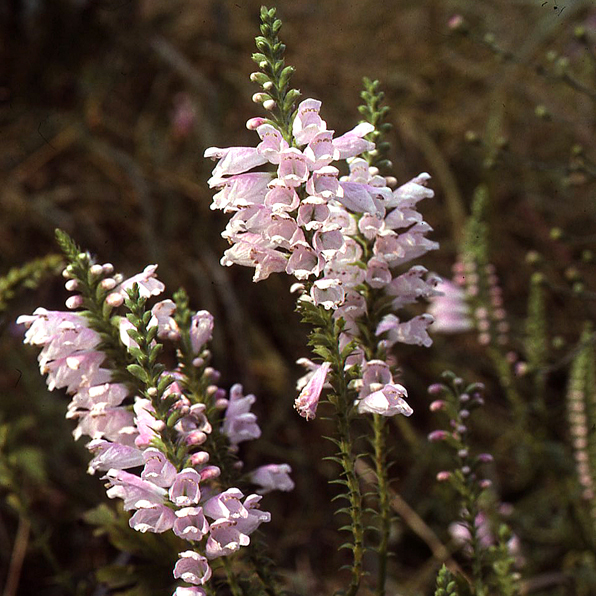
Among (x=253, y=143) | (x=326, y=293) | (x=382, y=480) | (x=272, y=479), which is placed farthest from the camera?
(x=253, y=143)

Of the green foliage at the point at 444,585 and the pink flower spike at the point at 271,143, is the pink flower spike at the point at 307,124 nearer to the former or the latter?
the pink flower spike at the point at 271,143

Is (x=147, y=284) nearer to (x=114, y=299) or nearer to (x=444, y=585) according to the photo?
(x=114, y=299)

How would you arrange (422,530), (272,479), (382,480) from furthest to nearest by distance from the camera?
(422,530) < (272,479) < (382,480)

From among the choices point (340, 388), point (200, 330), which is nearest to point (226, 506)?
point (340, 388)

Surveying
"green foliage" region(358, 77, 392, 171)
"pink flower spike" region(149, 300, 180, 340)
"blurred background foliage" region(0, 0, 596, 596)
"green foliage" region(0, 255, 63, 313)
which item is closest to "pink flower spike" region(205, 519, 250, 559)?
"pink flower spike" region(149, 300, 180, 340)

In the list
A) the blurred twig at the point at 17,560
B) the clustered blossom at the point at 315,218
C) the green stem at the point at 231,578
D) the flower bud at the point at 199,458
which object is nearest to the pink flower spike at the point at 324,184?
the clustered blossom at the point at 315,218
